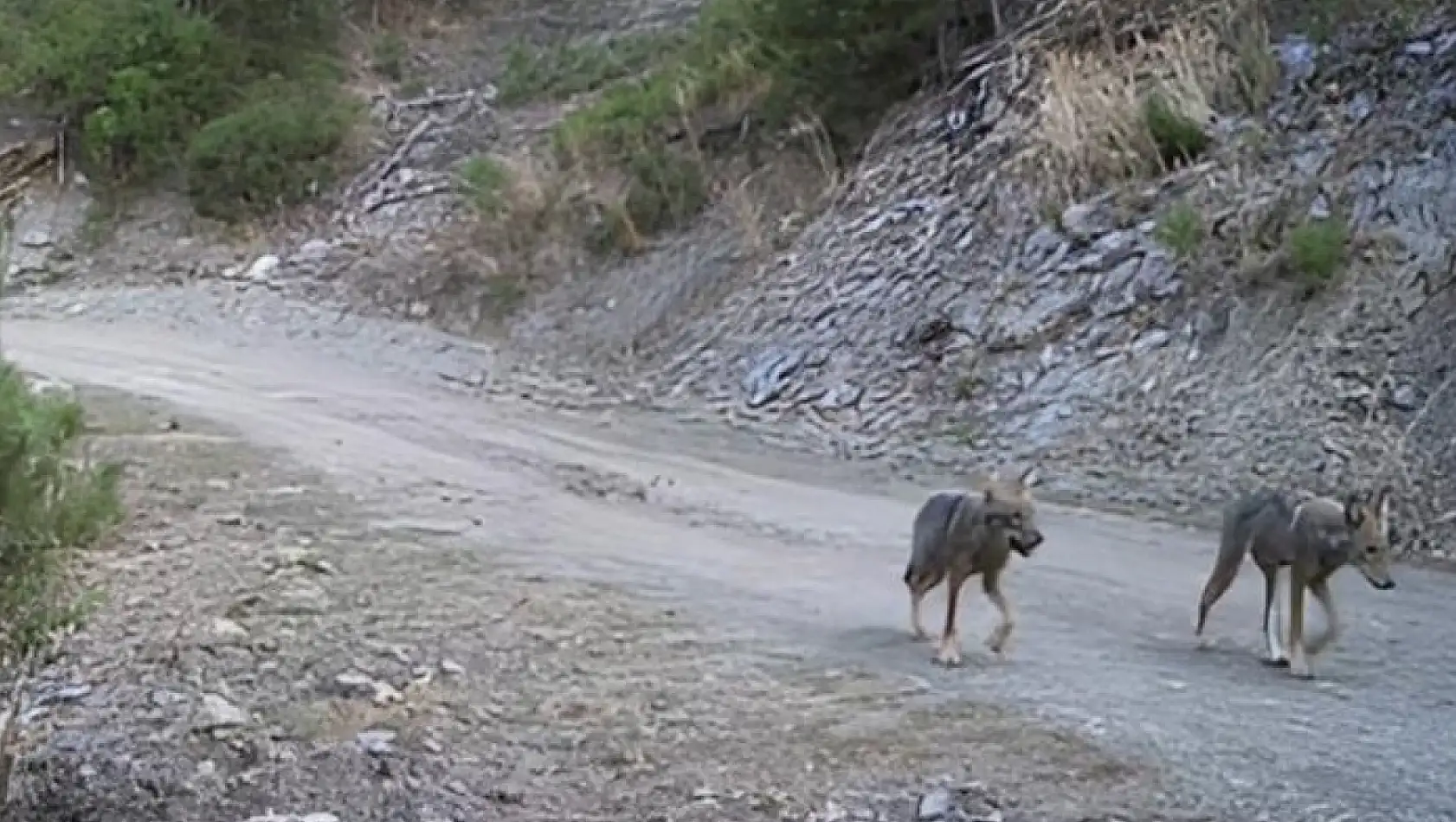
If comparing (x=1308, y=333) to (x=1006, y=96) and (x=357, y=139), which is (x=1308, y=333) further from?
(x=357, y=139)

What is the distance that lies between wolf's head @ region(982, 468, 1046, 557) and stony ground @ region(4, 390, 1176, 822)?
63 cm

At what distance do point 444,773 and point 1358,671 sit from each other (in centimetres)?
322

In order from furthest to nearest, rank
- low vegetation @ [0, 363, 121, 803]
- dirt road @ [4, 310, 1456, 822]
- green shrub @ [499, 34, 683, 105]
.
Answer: green shrub @ [499, 34, 683, 105]
low vegetation @ [0, 363, 121, 803]
dirt road @ [4, 310, 1456, 822]

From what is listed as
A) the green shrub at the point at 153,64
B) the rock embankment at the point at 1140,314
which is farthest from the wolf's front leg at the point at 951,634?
the green shrub at the point at 153,64

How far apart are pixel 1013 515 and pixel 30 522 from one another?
10.8 ft

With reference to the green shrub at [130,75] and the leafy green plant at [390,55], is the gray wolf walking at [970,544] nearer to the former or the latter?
the green shrub at [130,75]

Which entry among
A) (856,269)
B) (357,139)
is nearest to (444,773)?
(856,269)

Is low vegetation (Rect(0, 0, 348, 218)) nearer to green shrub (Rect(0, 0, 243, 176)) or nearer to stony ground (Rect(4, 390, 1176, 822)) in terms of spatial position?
green shrub (Rect(0, 0, 243, 176))

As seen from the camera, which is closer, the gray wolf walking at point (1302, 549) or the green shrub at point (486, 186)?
the gray wolf walking at point (1302, 549)

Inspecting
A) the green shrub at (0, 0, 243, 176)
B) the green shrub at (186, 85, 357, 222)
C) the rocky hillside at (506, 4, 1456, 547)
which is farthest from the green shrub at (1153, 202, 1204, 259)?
the green shrub at (0, 0, 243, 176)

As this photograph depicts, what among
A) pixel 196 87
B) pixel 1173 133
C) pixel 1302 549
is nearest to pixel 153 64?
pixel 196 87

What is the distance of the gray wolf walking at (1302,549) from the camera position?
25.8 ft

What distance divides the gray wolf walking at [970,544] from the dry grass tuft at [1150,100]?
6.00m

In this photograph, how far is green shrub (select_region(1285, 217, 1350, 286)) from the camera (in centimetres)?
1205
